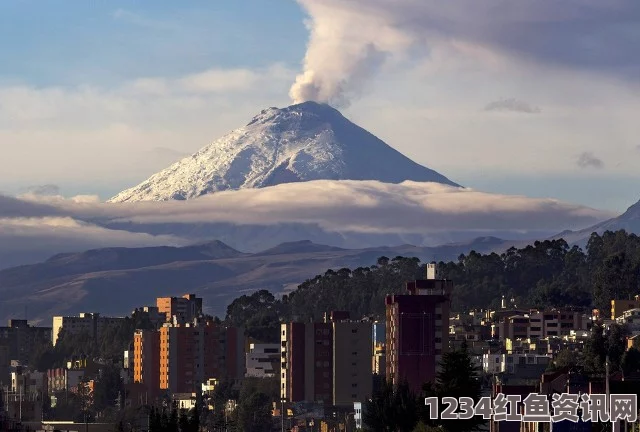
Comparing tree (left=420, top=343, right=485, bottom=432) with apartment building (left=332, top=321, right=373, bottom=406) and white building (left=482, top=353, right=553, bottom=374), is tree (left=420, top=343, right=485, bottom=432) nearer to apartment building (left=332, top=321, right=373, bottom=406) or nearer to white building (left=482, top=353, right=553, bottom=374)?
white building (left=482, top=353, right=553, bottom=374)

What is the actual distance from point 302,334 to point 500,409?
109 m

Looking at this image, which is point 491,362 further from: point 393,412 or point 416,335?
point 393,412

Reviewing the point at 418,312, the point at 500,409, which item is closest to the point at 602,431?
the point at 500,409

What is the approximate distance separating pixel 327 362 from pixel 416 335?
18.6 metres

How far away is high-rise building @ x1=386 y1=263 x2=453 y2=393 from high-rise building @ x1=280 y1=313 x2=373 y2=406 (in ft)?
31.9

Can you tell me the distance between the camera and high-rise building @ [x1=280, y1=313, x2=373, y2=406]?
602 feet

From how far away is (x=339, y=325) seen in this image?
187125mm

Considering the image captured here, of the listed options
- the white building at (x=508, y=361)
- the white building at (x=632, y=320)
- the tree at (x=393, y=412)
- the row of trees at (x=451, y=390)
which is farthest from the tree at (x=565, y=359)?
the row of trees at (x=451, y=390)

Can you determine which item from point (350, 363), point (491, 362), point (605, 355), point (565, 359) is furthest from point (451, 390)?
point (350, 363)

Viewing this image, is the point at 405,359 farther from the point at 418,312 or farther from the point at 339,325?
the point at 339,325

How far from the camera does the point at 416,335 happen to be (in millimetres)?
169125

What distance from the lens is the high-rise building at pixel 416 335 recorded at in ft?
546

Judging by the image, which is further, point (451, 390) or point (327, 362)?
point (327, 362)

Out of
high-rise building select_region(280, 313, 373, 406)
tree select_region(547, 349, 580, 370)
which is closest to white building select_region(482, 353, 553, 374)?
tree select_region(547, 349, 580, 370)
